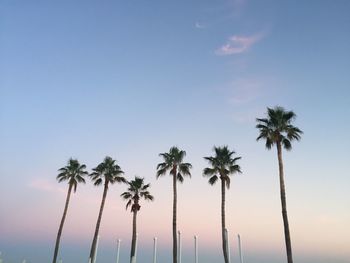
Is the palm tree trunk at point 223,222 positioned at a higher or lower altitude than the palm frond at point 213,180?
lower

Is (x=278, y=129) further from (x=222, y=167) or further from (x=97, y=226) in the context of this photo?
(x=97, y=226)

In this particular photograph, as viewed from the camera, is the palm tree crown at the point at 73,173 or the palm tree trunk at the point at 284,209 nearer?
the palm tree trunk at the point at 284,209

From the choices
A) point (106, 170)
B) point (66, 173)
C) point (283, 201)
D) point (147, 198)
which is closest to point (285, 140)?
point (283, 201)

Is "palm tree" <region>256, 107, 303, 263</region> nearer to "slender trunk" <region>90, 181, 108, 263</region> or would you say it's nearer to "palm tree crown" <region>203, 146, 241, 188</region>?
"palm tree crown" <region>203, 146, 241, 188</region>

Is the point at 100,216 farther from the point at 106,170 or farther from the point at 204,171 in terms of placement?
the point at 204,171

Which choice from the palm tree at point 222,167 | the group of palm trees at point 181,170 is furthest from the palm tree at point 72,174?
the palm tree at point 222,167

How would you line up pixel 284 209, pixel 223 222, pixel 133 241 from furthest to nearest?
pixel 133 241 < pixel 223 222 < pixel 284 209

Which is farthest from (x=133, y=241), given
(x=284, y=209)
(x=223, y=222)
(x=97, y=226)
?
(x=284, y=209)

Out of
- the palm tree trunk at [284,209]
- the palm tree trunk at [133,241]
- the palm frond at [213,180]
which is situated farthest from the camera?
the palm tree trunk at [133,241]

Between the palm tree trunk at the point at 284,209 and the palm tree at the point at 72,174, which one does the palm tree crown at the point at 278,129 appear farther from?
the palm tree at the point at 72,174

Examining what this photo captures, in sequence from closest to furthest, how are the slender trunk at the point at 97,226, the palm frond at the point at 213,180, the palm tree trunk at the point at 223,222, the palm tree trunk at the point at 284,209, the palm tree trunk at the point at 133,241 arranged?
the palm tree trunk at the point at 284,209
the palm tree trunk at the point at 223,222
the palm frond at the point at 213,180
the palm tree trunk at the point at 133,241
the slender trunk at the point at 97,226

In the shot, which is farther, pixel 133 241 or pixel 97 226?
pixel 97 226

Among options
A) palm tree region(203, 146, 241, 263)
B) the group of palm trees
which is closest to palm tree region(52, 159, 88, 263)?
the group of palm trees

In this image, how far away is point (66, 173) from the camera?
61.3m
